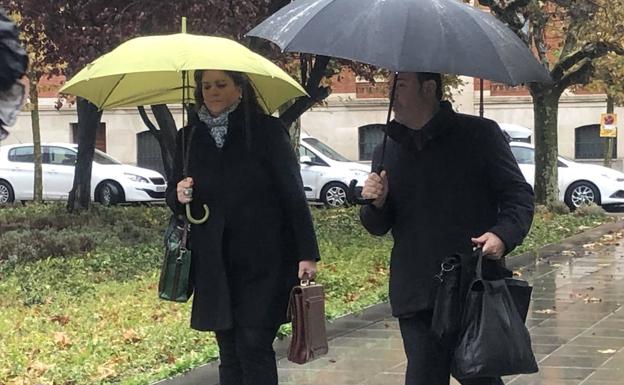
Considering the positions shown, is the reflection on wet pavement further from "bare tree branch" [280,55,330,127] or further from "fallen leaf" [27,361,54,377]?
"bare tree branch" [280,55,330,127]

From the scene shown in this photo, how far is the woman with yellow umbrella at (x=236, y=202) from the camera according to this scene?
4484 mm

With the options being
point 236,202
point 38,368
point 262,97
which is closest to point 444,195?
point 236,202

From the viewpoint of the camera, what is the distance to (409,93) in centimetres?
426

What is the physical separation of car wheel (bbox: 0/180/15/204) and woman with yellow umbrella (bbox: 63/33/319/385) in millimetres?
20191

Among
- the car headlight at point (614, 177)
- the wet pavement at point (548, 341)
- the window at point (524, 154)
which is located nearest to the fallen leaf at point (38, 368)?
the wet pavement at point (548, 341)

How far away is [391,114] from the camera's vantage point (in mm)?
4395

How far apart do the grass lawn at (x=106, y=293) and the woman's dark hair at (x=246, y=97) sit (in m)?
2.09

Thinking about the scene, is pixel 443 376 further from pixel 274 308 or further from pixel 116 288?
pixel 116 288

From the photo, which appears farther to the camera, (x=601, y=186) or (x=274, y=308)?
(x=601, y=186)

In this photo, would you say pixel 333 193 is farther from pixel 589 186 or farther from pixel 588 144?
pixel 588 144

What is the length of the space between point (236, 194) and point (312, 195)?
19.1m

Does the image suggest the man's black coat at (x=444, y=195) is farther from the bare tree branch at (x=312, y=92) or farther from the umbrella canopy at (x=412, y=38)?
the bare tree branch at (x=312, y=92)

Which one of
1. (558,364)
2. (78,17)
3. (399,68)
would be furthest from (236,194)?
(78,17)

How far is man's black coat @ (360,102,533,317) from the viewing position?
414cm
